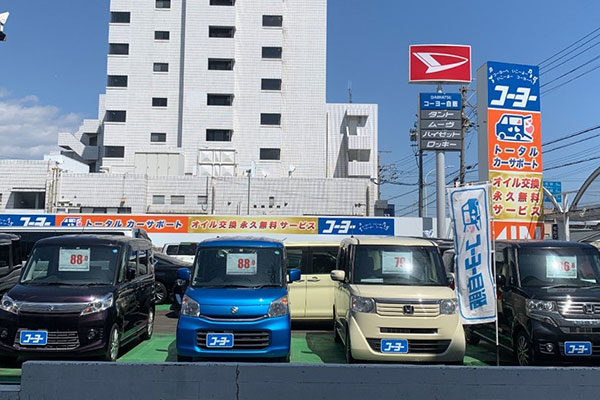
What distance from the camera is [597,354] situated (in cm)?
659

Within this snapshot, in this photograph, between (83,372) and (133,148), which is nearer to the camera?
(83,372)

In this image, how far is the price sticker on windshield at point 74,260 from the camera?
7535 millimetres

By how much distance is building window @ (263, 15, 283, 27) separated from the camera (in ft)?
139

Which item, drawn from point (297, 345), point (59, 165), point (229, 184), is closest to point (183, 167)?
point (229, 184)

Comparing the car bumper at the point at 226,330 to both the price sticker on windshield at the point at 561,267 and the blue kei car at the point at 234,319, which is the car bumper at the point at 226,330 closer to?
the blue kei car at the point at 234,319

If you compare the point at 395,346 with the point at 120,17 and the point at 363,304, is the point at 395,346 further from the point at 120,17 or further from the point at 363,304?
the point at 120,17

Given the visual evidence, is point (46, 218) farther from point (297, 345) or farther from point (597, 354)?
point (597, 354)

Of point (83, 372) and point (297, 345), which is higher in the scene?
point (83, 372)

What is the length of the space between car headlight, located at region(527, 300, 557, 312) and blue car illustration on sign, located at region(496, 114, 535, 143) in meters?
12.8

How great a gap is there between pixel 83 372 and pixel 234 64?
38.4m

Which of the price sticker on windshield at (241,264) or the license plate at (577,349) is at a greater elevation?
the price sticker on windshield at (241,264)

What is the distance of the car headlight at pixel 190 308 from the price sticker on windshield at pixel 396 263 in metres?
2.89

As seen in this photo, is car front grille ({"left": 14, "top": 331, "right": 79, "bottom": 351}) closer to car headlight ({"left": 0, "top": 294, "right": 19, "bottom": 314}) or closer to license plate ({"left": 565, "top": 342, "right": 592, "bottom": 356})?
car headlight ({"left": 0, "top": 294, "right": 19, "bottom": 314})

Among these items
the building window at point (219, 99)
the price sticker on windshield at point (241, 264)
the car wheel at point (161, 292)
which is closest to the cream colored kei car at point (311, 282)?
the price sticker on windshield at point (241, 264)
